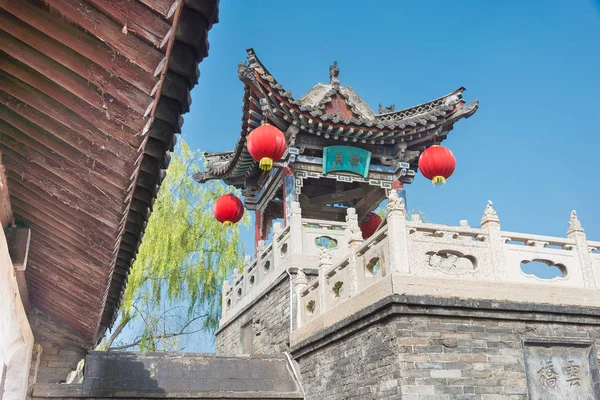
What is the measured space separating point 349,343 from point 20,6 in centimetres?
533

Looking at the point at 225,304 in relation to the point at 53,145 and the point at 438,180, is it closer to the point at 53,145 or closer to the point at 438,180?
the point at 438,180

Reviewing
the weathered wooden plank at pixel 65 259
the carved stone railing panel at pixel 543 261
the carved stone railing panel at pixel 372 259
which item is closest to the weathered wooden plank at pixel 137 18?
the weathered wooden plank at pixel 65 259

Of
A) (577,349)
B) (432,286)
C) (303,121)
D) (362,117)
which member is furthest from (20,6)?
(362,117)

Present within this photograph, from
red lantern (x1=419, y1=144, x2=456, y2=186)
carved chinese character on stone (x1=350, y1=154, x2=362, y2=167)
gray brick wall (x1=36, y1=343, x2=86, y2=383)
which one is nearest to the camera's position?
gray brick wall (x1=36, y1=343, x2=86, y2=383)

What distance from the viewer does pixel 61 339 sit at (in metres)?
6.29

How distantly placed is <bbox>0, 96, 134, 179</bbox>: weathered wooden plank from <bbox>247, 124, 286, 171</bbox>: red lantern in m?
5.54

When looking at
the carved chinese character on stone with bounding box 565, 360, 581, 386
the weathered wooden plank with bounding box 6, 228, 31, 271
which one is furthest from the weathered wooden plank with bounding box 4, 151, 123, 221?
the carved chinese character on stone with bounding box 565, 360, 581, 386

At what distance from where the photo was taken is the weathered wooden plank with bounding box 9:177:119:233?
2734 millimetres

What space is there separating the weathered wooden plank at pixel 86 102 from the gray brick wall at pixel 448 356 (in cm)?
399

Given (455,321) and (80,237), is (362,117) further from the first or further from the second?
(80,237)

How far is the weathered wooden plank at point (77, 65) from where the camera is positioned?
68.9 inches

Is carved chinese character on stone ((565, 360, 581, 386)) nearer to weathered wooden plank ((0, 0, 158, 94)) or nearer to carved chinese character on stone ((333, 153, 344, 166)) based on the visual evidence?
carved chinese character on stone ((333, 153, 344, 166))

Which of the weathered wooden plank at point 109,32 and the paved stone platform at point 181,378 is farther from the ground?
the weathered wooden plank at point 109,32

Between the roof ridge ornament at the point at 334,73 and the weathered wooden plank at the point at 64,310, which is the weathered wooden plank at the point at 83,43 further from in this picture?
the roof ridge ornament at the point at 334,73
